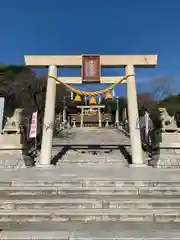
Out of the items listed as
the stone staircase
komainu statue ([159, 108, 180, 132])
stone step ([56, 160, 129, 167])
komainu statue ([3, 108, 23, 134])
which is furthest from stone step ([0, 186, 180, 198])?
komainu statue ([159, 108, 180, 132])

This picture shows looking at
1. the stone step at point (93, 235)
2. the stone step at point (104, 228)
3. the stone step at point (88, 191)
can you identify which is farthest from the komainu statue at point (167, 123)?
the stone step at point (93, 235)

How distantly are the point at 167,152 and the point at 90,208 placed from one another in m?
8.09

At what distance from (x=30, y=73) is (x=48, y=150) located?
92.5ft

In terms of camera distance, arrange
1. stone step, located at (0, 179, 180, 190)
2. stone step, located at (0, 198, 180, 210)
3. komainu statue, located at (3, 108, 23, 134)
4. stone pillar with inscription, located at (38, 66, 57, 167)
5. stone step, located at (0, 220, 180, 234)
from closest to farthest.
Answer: stone step, located at (0, 220, 180, 234) → stone step, located at (0, 198, 180, 210) → stone step, located at (0, 179, 180, 190) → stone pillar with inscription, located at (38, 66, 57, 167) → komainu statue, located at (3, 108, 23, 134)

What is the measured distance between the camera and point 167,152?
12.9 m

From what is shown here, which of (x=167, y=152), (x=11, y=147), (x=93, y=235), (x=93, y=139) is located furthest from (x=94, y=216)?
(x=93, y=139)

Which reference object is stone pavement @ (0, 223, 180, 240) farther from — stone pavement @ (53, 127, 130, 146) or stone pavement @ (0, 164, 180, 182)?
stone pavement @ (53, 127, 130, 146)

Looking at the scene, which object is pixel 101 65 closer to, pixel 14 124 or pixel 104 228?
pixel 14 124

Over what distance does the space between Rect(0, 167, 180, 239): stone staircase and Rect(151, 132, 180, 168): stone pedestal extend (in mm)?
5279

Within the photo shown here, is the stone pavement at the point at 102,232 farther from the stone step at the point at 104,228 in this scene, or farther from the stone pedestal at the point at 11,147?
the stone pedestal at the point at 11,147

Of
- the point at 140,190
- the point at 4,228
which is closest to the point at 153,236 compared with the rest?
the point at 140,190

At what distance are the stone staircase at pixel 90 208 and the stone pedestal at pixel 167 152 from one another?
5.28 meters

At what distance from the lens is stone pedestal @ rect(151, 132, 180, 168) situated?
1206cm

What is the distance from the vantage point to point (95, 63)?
12664mm
